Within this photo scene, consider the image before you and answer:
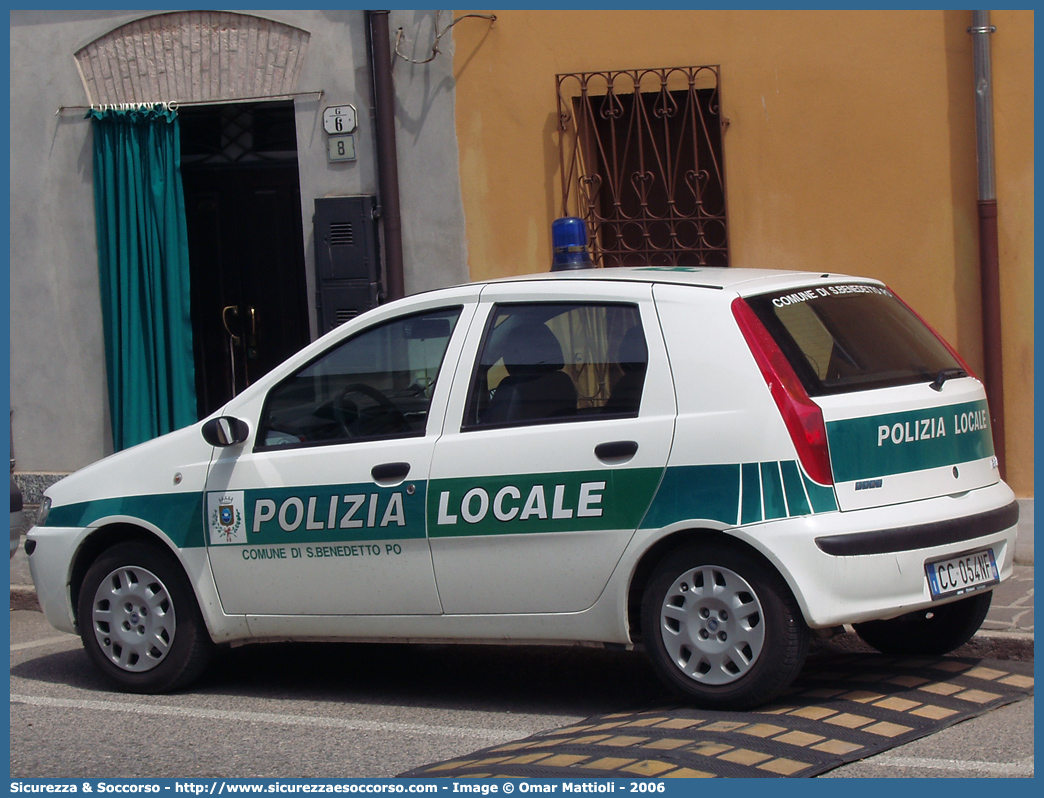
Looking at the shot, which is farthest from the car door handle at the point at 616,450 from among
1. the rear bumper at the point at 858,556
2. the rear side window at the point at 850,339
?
the rear side window at the point at 850,339

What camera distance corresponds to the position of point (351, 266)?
9.85 m

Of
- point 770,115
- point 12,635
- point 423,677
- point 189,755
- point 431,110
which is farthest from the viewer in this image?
point 431,110

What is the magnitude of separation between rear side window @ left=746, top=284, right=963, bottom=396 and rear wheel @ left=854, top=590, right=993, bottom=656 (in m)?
1.02

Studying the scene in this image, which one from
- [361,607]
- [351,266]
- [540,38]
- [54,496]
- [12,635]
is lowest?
[12,635]

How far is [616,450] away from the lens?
16.2 ft

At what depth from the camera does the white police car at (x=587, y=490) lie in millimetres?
4734

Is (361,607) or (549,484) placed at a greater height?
(549,484)

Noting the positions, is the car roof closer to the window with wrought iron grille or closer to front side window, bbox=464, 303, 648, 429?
front side window, bbox=464, 303, 648, 429

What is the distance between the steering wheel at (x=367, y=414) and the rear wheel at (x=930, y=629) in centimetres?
213

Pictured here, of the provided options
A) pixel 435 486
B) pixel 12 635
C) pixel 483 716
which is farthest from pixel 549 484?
pixel 12 635

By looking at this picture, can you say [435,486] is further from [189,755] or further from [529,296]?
[189,755]

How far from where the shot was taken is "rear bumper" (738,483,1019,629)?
4.63m

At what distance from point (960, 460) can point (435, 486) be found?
2008 mm

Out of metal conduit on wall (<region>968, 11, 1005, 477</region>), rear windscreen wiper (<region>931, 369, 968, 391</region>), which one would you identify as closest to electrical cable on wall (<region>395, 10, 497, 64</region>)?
metal conduit on wall (<region>968, 11, 1005, 477</region>)
